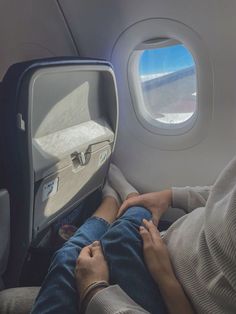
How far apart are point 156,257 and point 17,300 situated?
0.42 m

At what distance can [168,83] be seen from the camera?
69.9 inches

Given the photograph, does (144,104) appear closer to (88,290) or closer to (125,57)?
(125,57)

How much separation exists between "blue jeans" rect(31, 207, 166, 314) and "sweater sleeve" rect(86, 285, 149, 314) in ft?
0.21

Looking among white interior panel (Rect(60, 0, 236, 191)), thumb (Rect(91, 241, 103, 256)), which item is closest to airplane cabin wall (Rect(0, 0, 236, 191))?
white interior panel (Rect(60, 0, 236, 191))

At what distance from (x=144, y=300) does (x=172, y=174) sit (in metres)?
0.94

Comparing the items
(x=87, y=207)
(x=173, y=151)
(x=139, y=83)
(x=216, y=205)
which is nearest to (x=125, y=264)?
(x=216, y=205)

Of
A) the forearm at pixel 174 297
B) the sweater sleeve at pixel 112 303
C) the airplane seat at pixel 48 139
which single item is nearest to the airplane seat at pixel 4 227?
the airplane seat at pixel 48 139

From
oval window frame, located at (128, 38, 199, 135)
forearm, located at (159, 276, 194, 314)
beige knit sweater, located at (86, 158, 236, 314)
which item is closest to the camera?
beige knit sweater, located at (86, 158, 236, 314)

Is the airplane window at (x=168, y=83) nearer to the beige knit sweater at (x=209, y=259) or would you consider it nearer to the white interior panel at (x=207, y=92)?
the white interior panel at (x=207, y=92)

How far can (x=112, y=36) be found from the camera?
1.59m

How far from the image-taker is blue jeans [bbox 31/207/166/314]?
93 cm

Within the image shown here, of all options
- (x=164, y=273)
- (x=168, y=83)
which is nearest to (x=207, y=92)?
(x=168, y=83)

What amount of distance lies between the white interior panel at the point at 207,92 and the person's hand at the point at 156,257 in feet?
2.16

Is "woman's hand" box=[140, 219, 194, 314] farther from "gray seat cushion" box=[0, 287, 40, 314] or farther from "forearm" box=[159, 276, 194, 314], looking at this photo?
"gray seat cushion" box=[0, 287, 40, 314]
